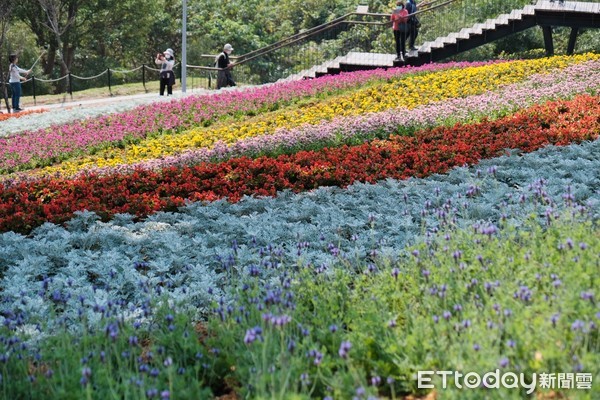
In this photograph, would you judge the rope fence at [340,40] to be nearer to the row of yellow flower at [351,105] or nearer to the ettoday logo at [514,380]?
the row of yellow flower at [351,105]

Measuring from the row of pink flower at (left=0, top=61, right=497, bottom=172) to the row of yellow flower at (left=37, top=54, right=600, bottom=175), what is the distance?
26.0 inches

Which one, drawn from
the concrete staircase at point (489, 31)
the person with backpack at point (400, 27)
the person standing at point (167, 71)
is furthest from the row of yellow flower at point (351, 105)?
the person standing at point (167, 71)

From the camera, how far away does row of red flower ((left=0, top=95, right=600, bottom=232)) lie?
8.16m

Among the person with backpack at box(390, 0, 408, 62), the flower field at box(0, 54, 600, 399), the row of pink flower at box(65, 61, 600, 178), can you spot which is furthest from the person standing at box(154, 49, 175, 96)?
the flower field at box(0, 54, 600, 399)

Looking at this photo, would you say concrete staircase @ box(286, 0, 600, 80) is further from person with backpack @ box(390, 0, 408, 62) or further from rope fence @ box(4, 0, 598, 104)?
rope fence @ box(4, 0, 598, 104)

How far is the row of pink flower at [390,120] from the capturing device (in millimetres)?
11992

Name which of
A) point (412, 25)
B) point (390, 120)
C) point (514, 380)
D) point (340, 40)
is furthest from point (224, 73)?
point (514, 380)

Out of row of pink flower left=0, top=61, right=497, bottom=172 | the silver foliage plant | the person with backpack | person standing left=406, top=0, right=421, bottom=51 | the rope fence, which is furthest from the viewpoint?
the rope fence

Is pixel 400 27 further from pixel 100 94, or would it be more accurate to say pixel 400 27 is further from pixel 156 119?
pixel 100 94

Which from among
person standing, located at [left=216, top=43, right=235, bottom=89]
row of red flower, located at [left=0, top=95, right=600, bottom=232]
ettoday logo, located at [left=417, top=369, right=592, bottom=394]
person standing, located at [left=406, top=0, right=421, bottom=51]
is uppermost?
person standing, located at [left=406, top=0, right=421, bottom=51]

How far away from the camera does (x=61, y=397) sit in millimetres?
3920

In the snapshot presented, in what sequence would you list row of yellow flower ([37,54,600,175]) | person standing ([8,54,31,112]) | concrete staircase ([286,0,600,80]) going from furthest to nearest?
person standing ([8,54,31,112]) → concrete staircase ([286,0,600,80]) → row of yellow flower ([37,54,600,175])

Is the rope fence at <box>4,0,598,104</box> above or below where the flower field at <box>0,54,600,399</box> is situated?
above

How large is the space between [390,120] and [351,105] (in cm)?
305
